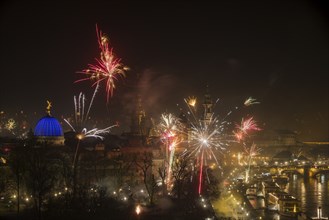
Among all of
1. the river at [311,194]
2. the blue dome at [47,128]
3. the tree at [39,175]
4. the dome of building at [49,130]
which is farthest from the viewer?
the blue dome at [47,128]

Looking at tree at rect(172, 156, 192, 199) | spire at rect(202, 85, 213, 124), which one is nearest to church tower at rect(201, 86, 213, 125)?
spire at rect(202, 85, 213, 124)

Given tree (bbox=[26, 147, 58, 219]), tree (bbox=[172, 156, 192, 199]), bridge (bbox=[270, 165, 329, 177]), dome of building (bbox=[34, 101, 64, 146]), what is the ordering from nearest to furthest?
tree (bbox=[26, 147, 58, 219]) → tree (bbox=[172, 156, 192, 199]) → dome of building (bbox=[34, 101, 64, 146]) → bridge (bbox=[270, 165, 329, 177])

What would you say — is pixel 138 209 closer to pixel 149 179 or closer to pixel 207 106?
pixel 149 179

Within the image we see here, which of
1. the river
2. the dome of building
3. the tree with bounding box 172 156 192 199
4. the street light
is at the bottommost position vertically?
the river

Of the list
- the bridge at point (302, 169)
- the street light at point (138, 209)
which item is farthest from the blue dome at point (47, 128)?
the bridge at point (302, 169)

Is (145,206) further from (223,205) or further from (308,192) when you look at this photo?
(308,192)

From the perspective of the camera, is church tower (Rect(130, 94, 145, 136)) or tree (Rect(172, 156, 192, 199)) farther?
church tower (Rect(130, 94, 145, 136))

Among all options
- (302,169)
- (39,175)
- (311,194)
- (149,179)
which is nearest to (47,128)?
(149,179)

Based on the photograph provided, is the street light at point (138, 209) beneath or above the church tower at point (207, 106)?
beneath

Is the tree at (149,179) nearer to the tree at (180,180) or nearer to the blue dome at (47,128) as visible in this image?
the tree at (180,180)

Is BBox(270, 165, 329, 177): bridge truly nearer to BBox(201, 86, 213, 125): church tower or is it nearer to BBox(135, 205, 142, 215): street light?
BBox(201, 86, 213, 125): church tower
